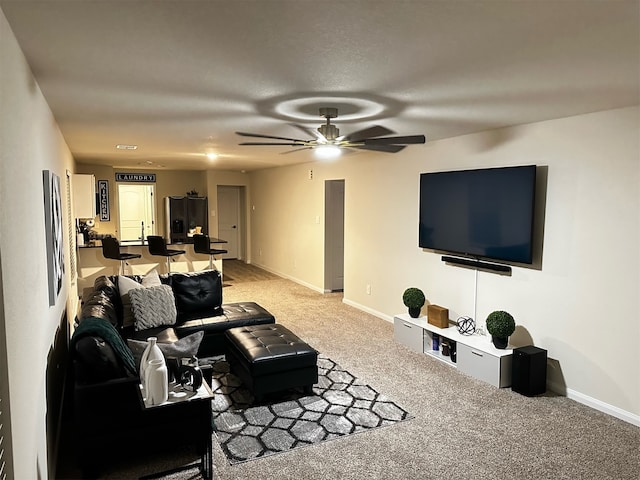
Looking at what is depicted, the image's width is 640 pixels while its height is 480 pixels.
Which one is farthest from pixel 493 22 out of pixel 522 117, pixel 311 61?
pixel 522 117

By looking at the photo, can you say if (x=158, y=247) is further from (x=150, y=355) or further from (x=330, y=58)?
(x=330, y=58)

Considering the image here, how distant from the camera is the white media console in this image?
3934 millimetres

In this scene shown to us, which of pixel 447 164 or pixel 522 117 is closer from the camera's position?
pixel 522 117

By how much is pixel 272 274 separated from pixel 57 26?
782 centimetres

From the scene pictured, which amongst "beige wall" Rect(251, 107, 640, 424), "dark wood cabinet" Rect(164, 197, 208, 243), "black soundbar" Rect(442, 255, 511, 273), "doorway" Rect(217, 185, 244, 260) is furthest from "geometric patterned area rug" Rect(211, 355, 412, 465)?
"doorway" Rect(217, 185, 244, 260)

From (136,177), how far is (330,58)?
30.2ft

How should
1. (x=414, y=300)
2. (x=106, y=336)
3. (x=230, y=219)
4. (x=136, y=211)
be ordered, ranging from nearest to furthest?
(x=106, y=336) < (x=414, y=300) < (x=136, y=211) < (x=230, y=219)

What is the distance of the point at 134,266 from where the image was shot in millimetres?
7008

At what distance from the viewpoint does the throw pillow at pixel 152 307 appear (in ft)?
13.9

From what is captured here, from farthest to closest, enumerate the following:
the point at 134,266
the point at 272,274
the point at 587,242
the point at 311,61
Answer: the point at 272,274
the point at 134,266
the point at 587,242
the point at 311,61

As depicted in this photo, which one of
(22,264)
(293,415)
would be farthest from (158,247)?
(22,264)

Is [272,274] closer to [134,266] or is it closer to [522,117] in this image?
[134,266]

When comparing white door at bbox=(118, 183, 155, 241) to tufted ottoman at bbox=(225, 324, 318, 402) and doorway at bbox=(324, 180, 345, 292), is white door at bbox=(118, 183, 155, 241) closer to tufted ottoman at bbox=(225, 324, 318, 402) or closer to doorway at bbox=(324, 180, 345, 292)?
doorway at bbox=(324, 180, 345, 292)

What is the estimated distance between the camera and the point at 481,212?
14.5 feet
